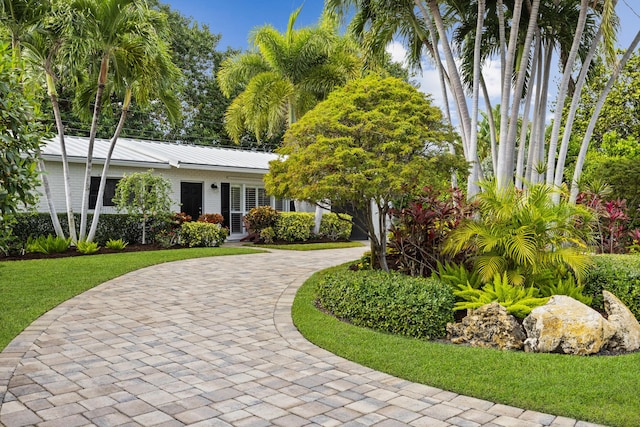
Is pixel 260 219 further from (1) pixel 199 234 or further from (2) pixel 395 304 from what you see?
(2) pixel 395 304

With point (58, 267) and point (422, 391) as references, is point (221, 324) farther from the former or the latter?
point (58, 267)

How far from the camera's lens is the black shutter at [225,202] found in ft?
62.2

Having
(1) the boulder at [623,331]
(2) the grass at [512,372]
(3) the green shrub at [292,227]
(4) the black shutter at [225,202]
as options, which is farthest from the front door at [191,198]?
(1) the boulder at [623,331]

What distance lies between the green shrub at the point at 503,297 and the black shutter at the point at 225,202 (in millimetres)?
13496

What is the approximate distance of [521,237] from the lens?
661 centimetres

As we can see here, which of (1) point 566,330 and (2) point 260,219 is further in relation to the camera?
(2) point 260,219

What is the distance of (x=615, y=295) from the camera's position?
652cm

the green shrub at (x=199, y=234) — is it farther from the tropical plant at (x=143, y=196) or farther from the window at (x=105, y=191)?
the window at (x=105, y=191)

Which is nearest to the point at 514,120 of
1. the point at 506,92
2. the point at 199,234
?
the point at 506,92

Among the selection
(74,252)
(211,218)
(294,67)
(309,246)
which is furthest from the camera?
(294,67)

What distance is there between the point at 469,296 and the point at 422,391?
2357 millimetres

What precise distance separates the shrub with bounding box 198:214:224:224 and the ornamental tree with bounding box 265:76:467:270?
9.49 metres

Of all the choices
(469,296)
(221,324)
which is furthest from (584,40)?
(221,324)

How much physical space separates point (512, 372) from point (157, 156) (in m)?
15.3
